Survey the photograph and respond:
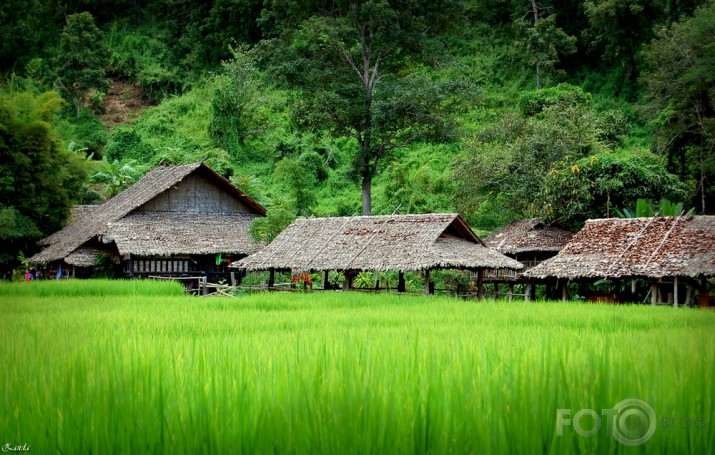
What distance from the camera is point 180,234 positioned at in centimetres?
2625

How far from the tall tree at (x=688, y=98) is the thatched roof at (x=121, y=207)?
14.7 metres

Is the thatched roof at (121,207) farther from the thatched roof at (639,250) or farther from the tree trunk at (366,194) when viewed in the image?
the thatched roof at (639,250)

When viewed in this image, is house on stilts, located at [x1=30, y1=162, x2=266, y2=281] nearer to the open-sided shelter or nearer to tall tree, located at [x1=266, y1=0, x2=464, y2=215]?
tall tree, located at [x1=266, y1=0, x2=464, y2=215]

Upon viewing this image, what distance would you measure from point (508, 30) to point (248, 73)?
14083mm

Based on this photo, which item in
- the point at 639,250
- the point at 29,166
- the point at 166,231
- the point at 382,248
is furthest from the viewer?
the point at 166,231

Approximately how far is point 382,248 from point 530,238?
252 inches

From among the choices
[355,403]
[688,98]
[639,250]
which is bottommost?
[355,403]

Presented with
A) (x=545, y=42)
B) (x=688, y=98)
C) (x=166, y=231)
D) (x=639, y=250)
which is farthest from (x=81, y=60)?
(x=639, y=250)

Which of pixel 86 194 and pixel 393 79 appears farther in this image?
pixel 86 194

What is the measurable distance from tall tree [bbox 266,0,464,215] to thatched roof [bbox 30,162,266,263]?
13.7ft

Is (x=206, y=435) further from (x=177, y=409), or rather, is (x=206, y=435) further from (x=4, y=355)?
(x=4, y=355)

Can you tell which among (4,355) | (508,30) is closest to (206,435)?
(4,355)

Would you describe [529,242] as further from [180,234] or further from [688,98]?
[180,234]

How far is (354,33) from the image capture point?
2592 cm
